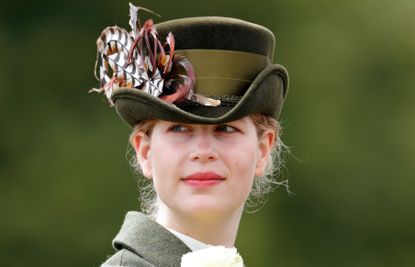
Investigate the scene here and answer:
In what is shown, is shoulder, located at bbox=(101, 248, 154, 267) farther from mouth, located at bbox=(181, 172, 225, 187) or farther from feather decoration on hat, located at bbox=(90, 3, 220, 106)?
feather decoration on hat, located at bbox=(90, 3, 220, 106)

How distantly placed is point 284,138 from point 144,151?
21.2ft

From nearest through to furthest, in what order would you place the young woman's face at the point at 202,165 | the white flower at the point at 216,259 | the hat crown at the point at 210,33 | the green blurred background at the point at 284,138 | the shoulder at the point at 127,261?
the white flower at the point at 216,259 → the shoulder at the point at 127,261 → the young woman's face at the point at 202,165 → the hat crown at the point at 210,33 → the green blurred background at the point at 284,138

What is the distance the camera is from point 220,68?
526cm

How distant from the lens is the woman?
511 cm

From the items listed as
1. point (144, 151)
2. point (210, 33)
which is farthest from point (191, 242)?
point (210, 33)

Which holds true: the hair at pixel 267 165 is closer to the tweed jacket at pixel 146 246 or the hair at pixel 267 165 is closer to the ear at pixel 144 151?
the ear at pixel 144 151

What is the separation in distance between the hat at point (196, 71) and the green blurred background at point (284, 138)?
232 inches

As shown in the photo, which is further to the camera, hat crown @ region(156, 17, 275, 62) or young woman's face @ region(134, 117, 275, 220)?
hat crown @ region(156, 17, 275, 62)

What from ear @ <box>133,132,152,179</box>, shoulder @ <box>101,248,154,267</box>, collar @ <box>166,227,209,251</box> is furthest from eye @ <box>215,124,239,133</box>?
shoulder @ <box>101,248,154,267</box>

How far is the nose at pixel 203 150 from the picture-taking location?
5.09 meters

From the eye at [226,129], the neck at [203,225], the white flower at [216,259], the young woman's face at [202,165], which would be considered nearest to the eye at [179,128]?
the young woman's face at [202,165]

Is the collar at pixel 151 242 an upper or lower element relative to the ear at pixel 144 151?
lower

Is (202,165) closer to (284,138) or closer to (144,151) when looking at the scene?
(144,151)

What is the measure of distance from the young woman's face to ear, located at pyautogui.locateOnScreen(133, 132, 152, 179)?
0.15ft
